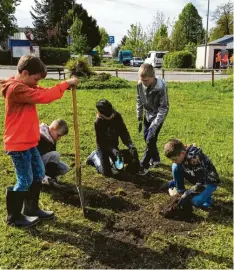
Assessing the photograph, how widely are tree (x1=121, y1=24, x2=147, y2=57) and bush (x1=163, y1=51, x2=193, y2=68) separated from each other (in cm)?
1482

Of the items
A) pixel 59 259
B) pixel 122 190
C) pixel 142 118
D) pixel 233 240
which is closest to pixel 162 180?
pixel 122 190

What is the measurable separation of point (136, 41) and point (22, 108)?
164 ft

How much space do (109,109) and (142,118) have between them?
0.84 metres

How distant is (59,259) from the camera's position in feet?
9.98

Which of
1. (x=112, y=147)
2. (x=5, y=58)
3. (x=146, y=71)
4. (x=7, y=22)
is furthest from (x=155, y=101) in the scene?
(x=7, y=22)

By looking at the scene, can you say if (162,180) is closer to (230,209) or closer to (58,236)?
(230,209)

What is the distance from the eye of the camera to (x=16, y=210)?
356 centimetres

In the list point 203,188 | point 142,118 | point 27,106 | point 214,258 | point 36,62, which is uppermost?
point 36,62

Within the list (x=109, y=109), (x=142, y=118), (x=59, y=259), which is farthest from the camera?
(x=142, y=118)

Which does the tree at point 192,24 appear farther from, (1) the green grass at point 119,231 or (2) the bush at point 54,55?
(1) the green grass at point 119,231

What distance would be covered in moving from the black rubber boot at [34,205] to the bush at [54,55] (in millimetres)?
33272

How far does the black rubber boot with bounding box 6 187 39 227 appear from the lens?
3482 millimetres

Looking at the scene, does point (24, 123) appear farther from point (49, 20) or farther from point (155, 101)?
point (49, 20)

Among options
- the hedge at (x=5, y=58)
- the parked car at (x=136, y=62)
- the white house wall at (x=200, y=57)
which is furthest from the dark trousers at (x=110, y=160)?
the parked car at (x=136, y=62)
